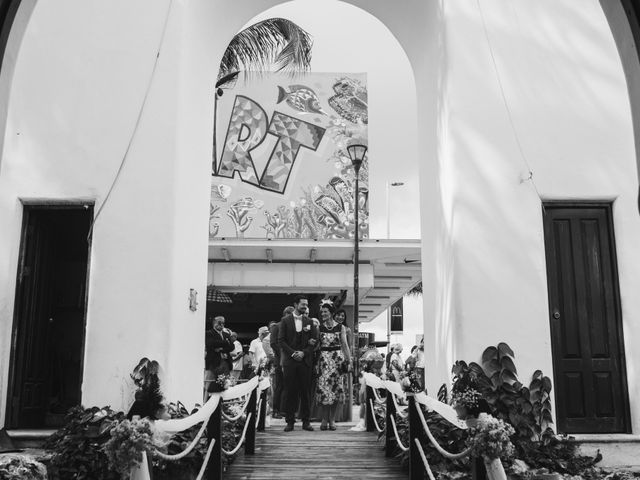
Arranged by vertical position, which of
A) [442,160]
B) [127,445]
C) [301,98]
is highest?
[301,98]

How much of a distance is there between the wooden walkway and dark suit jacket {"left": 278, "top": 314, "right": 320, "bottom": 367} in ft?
3.51

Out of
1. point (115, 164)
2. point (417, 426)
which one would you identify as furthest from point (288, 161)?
point (417, 426)

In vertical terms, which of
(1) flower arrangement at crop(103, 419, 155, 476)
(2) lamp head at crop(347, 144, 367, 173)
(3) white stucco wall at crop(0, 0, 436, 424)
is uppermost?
(2) lamp head at crop(347, 144, 367, 173)

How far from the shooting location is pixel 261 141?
20578 mm

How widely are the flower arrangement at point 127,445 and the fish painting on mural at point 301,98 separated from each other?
17313mm

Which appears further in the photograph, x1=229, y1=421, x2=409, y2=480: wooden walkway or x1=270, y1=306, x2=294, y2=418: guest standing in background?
x1=270, y1=306, x2=294, y2=418: guest standing in background

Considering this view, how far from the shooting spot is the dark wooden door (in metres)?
7.65

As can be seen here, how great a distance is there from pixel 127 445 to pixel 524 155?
219 inches

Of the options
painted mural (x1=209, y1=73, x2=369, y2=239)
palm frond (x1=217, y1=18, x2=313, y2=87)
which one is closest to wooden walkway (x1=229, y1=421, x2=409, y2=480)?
palm frond (x1=217, y1=18, x2=313, y2=87)

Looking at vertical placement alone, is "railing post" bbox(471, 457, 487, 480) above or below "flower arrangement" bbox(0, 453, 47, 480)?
above

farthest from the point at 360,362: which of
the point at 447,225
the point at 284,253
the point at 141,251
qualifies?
the point at 141,251

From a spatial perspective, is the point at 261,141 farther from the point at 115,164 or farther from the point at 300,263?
the point at 115,164

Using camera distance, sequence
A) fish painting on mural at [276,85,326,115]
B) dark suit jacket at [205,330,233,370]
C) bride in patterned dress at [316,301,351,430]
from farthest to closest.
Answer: fish painting on mural at [276,85,326,115]
dark suit jacket at [205,330,233,370]
bride in patterned dress at [316,301,351,430]

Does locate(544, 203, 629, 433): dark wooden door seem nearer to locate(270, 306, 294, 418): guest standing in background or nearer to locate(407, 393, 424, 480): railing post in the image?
locate(407, 393, 424, 480): railing post
